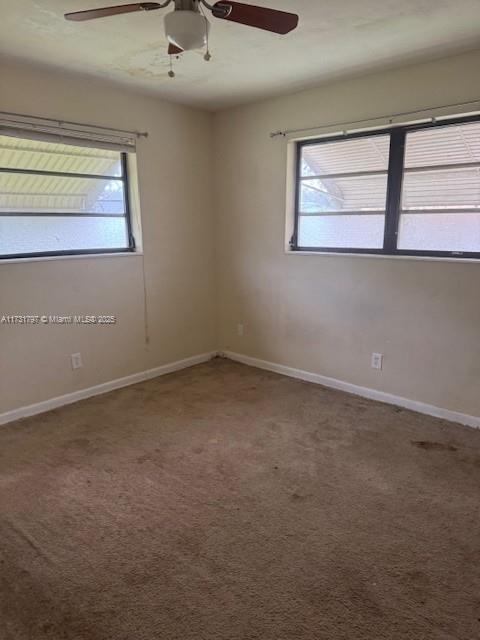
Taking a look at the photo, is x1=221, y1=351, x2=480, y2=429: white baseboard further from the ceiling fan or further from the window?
the ceiling fan

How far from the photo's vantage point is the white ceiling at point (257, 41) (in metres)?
2.04

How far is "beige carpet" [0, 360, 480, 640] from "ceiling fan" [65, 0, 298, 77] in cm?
207

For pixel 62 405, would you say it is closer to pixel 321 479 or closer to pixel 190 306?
pixel 190 306

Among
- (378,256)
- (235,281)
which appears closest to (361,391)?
(378,256)

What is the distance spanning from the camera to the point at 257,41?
2.41 meters

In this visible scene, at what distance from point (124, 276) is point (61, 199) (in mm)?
763

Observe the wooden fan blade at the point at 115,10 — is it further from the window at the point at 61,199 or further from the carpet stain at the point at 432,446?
the carpet stain at the point at 432,446

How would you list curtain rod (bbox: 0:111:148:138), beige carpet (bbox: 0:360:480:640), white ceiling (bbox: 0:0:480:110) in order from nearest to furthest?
beige carpet (bbox: 0:360:480:640) → white ceiling (bbox: 0:0:480:110) → curtain rod (bbox: 0:111:148:138)

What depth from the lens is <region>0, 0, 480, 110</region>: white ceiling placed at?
6.70ft

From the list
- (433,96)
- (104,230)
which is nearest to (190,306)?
(104,230)

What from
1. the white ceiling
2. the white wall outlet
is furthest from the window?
the white wall outlet

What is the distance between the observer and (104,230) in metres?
3.44

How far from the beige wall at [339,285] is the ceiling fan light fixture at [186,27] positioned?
1.78 m

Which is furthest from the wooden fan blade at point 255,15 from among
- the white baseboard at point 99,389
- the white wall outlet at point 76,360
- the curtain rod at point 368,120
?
the white baseboard at point 99,389
